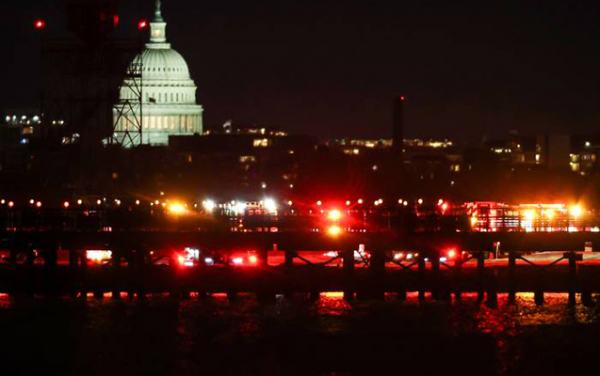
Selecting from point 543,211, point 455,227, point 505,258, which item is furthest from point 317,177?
point 455,227

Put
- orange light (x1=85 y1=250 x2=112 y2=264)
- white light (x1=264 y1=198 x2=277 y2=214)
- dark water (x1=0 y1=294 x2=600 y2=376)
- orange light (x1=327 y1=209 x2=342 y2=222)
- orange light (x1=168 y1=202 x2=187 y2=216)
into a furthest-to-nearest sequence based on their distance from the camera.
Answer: white light (x1=264 y1=198 x2=277 y2=214), orange light (x1=168 y1=202 x2=187 y2=216), orange light (x1=85 y1=250 x2=112 y2=264), orange light (x1=327 y1=209 x2=342 y2=222), dark water (x1=0 y1=294 x2=600 y2=376)

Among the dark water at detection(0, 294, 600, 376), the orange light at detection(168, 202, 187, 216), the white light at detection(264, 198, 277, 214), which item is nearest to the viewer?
the dark water at detection(0, 294, 600, 376)

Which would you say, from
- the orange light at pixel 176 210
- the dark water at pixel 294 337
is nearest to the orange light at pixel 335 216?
the dark water at pixel 294 337

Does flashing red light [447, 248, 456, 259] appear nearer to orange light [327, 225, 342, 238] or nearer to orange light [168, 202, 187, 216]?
orange light [327, 225, 342, 238]

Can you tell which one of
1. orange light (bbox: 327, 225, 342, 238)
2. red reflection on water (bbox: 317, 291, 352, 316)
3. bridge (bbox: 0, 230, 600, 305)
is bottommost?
red reflection on water (bbox: 317, 291, 352, 316)

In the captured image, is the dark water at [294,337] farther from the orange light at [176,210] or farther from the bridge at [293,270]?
the orange light at [176,210]

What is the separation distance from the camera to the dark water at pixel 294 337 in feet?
245

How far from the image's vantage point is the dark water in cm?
7475

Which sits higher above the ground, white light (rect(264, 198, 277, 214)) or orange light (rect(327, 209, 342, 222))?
white light (rect(264, 198, 277, 214))

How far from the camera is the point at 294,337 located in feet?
268

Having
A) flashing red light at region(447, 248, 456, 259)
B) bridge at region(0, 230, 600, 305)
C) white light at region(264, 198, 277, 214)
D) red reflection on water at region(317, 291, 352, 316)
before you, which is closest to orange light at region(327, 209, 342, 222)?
red reflection on water at region(317, 291, 352, 316)

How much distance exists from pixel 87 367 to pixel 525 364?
55.3 feet

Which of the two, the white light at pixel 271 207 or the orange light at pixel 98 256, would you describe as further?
the white light at pixel 271 207

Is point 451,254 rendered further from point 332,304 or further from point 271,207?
point 271,207
